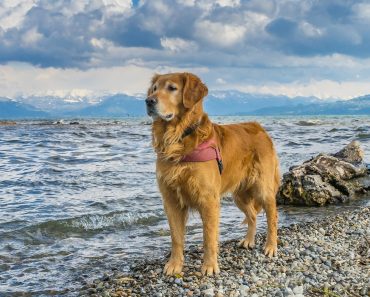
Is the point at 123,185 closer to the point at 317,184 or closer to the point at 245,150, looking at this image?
the point at 317,184

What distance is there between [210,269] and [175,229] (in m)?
0.73

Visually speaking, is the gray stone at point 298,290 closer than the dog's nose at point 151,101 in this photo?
Yes

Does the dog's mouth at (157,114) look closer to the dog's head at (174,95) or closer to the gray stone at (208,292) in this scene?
the dog's head at (174,95)

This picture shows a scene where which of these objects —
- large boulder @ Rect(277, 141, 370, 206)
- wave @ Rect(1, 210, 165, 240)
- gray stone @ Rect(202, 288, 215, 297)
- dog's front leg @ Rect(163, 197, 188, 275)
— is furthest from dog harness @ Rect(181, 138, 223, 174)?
large boulder @ Rect(277, 141, 370, 206)

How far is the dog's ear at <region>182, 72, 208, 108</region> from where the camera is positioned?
21.2 ft

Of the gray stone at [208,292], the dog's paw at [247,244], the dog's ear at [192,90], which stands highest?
the dog's ear at [192,90]

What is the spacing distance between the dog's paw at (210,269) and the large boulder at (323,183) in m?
6.05

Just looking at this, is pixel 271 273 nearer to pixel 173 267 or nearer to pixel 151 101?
pixel 173 267

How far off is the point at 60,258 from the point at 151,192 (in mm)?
5636

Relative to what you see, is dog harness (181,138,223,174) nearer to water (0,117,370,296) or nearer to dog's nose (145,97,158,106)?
dog's nose (145,97,158,106)

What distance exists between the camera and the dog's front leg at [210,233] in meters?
6.53

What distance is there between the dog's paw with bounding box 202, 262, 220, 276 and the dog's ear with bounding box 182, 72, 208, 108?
7.18 ft

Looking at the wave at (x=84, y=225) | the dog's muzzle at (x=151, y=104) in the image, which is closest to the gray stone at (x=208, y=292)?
the dog's muzzle at (x=151, y=104)

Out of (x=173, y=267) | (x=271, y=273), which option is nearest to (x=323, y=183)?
(x=271, y=273)
